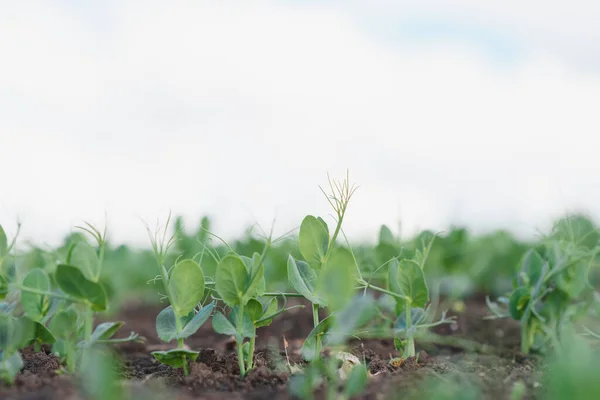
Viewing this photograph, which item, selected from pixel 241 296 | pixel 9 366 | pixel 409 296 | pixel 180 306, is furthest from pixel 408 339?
pixel 9 366

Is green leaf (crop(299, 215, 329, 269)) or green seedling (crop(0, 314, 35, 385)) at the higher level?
green leaf (crop(299, 215, 329, 269))

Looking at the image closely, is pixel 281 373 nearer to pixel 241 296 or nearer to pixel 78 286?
pixel 241 296

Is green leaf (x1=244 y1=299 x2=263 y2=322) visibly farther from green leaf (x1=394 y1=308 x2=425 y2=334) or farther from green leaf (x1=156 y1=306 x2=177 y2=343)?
green leaf (x1=394 y1=308 x2=425 y2=334)

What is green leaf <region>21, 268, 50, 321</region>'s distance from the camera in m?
1.67

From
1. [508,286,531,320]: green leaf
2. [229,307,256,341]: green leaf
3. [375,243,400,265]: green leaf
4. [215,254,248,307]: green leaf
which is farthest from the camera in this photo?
[375,243,400,265]: green leaf

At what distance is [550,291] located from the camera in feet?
7.16

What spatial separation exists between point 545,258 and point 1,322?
1811mm

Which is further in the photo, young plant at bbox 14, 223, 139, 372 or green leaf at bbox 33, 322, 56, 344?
green leaf at bbox 33, 322, 56, 344

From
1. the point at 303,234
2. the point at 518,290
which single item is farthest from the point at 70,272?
the point at 518,290

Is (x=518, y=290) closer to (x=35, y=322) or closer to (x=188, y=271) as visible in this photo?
(x=188, y=271)

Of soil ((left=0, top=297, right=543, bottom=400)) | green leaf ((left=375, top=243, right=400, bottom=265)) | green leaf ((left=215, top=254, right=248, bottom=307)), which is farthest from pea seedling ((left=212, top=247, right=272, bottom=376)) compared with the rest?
green leaf ((left=375, top=243, right=400, bottom=265))

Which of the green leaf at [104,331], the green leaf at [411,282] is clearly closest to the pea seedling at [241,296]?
the green leaf at [104,331]

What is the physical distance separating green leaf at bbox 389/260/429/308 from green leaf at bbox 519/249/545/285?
593mm

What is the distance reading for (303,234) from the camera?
5.42 feet
